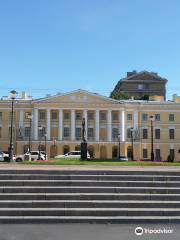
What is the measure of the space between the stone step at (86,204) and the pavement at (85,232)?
0.92 meters

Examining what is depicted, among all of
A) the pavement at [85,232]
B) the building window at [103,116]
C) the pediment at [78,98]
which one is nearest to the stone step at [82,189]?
the pavement at [85,232]

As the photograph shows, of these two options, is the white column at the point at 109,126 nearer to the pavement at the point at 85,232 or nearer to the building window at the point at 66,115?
the building window at the point at 66,115

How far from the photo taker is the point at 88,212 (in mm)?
11711

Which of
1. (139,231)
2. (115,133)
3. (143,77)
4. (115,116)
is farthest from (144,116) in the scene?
(139,231)

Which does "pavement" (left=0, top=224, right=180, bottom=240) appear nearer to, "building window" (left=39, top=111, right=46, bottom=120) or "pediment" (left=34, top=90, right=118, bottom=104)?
"pediment" (left=34, top=90, right=118, bottom=104)

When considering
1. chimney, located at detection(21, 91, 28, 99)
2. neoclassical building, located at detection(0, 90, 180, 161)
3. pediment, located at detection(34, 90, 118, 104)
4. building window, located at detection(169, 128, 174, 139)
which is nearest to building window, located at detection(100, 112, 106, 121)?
neoclassical building, located at detection(0, 90, 180, 161)

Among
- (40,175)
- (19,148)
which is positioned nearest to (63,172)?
(40,175)

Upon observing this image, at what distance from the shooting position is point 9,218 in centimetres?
1132

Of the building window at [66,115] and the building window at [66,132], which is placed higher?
the building window at [66,115]

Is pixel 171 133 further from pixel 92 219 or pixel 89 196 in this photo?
pixel 92 219

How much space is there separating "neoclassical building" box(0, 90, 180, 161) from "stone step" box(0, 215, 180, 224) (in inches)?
2873

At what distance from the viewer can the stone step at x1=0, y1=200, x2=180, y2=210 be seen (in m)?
12.0

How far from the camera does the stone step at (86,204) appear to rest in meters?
12.0

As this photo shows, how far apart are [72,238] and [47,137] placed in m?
75.6
